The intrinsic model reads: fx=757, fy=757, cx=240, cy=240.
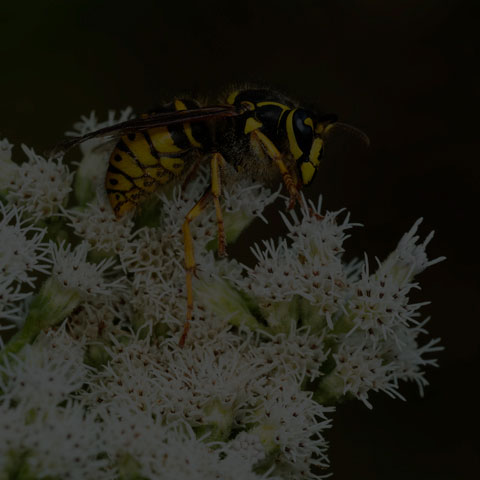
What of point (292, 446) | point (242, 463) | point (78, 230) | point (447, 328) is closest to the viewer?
point (242, 463)

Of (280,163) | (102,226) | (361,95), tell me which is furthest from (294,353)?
(361,95)

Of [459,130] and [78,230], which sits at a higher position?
[459,130]

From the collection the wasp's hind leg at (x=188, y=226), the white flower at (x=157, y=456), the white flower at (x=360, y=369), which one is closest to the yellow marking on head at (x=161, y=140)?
the wasp's hind leg at (x=188, y=226)

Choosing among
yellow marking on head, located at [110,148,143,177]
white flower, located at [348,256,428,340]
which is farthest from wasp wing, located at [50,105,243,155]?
white flower, located at [348,256,428,340]

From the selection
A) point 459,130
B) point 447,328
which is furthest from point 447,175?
point 447,328

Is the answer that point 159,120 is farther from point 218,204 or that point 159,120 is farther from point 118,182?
point 218,204

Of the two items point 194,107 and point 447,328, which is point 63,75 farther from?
point 447,328

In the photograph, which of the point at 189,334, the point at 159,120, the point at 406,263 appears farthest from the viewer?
the point at 159,120
